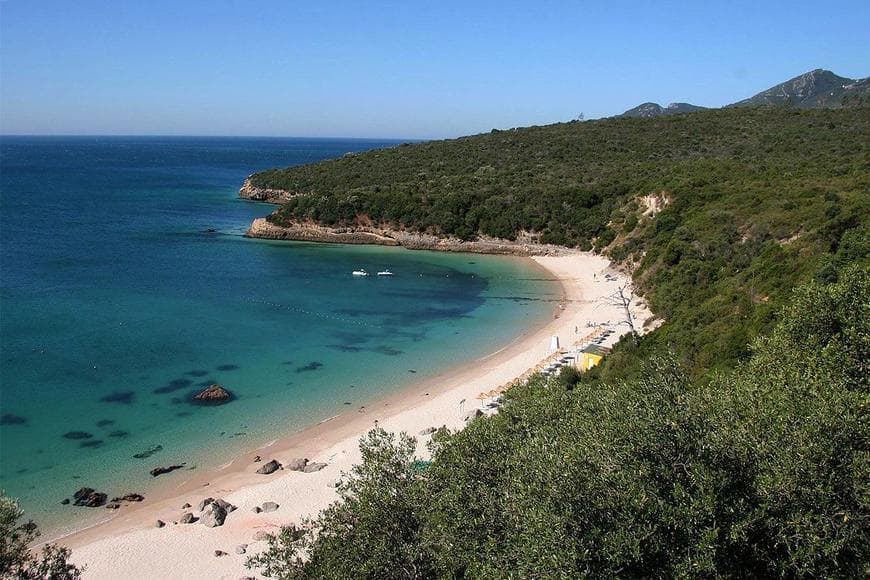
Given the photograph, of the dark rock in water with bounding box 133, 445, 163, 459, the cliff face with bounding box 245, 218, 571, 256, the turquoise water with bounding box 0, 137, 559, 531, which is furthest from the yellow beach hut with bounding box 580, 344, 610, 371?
the cliff face with bounding box 245, 218, 571, 256

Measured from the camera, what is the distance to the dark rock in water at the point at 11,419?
2392cm

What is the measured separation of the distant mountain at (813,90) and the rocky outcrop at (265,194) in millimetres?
93923

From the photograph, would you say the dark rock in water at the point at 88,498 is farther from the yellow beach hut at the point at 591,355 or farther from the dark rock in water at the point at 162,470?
the yellow beach hut at the point at 591,355

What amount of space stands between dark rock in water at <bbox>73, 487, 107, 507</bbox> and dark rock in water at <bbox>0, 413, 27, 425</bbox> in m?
6.26

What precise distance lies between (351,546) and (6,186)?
118 meters

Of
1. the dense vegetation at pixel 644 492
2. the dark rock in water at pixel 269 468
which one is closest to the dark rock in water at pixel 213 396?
the dark rock in water at pixel 269 468

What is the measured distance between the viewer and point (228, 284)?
47938 mm

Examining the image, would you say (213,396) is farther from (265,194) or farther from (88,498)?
(265,194)

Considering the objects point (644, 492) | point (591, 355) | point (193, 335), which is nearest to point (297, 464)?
point (591, 355)

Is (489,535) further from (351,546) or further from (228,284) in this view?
(228,284)

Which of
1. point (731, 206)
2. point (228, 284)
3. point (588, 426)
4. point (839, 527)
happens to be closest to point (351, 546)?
point (588, 426)

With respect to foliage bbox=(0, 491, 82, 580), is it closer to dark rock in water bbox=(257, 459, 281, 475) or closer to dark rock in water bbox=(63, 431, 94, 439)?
dark rock in water bbox=(257, 459, 281, 475)

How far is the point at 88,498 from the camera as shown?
1952 cm

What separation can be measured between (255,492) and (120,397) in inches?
406
